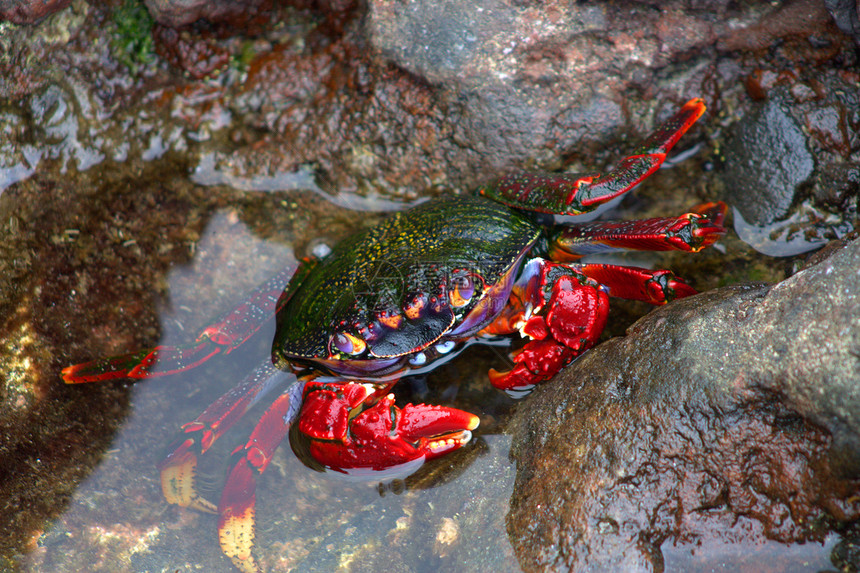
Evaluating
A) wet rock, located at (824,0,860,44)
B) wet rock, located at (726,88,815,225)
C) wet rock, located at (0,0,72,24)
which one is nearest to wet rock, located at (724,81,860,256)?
wet rock, located at (726,88,815,225)

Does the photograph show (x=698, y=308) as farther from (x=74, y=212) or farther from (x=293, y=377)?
(x=74, y=212)

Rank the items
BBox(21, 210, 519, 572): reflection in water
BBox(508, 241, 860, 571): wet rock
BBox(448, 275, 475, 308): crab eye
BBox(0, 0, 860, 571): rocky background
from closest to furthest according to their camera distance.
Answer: BBox(508, 241, 860, 571): wet rock, BBox(0, 0, 860, 571): rocky background, BBox(21, 210, 519, 572): reflection in water, BBox(448, 275, 475, 308): crab eye

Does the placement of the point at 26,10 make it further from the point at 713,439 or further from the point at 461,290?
the point at 713,439

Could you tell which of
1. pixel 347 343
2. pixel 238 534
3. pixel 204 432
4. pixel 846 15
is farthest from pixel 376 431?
pixel 846 15

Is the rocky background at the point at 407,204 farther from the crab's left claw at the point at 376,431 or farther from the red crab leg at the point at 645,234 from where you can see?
the red crab leg at the point at 645,234

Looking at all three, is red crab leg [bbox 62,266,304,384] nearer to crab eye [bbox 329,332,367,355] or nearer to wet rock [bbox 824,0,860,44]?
crab eye [bbox 329,332,367,355]

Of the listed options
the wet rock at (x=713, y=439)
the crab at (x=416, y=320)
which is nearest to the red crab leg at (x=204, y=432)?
the crab at (x=416, y=320)

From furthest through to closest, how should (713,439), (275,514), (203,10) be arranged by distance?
(203,10), (275,514), (713,439)
